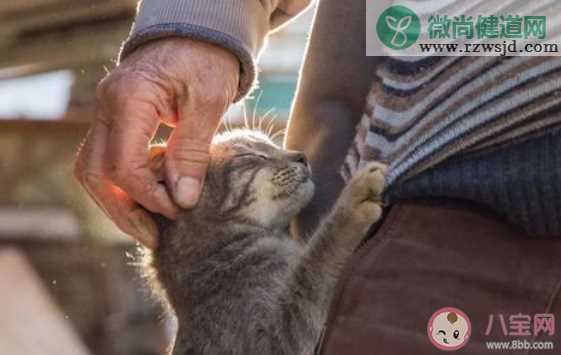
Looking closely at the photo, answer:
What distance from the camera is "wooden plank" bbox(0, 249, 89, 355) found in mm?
4566

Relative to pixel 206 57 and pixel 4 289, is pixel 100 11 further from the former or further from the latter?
pixel 206 57

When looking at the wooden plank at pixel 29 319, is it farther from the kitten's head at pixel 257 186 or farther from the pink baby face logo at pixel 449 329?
the pink baby face logo at pixel 449 329

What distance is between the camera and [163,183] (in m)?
1.57

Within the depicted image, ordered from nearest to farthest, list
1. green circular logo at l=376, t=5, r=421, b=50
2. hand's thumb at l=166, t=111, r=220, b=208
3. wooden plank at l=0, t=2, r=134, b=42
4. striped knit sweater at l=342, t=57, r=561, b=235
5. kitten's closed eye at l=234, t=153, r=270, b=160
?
striped knit sweater at l=342, t=57, r=561, b=235 → green circular logo at l=376, t=5, r=421, b=50 → hand's thumb at l=166, t=111, r=220, b=208 → kitten's closed eye at l=234, t=153, r=270, b=160 → wooden plank at l=0, t=2, r=134, b=42

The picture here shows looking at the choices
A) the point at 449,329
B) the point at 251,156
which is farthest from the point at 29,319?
the point at 449,329

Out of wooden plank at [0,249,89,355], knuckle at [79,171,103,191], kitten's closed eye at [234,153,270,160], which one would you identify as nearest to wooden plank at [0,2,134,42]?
wooden plank at [0,249,89,355]

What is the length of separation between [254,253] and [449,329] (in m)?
0.52

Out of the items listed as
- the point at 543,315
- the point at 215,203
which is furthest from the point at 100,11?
the point at 543,315

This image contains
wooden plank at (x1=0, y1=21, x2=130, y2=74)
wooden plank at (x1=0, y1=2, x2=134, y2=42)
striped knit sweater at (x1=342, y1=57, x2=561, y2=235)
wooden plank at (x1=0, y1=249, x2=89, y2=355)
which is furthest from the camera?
wooden plank at (x1=0, y1=21, x2=130, y2=74)

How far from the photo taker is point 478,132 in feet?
4.13

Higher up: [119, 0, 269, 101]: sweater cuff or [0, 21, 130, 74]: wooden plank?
[0, 21, 130, 74]: wooden plank

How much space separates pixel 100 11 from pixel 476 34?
3.65m

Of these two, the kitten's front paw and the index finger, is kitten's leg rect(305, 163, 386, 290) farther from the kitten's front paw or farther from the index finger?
the index finger

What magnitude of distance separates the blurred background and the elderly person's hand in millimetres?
3090
